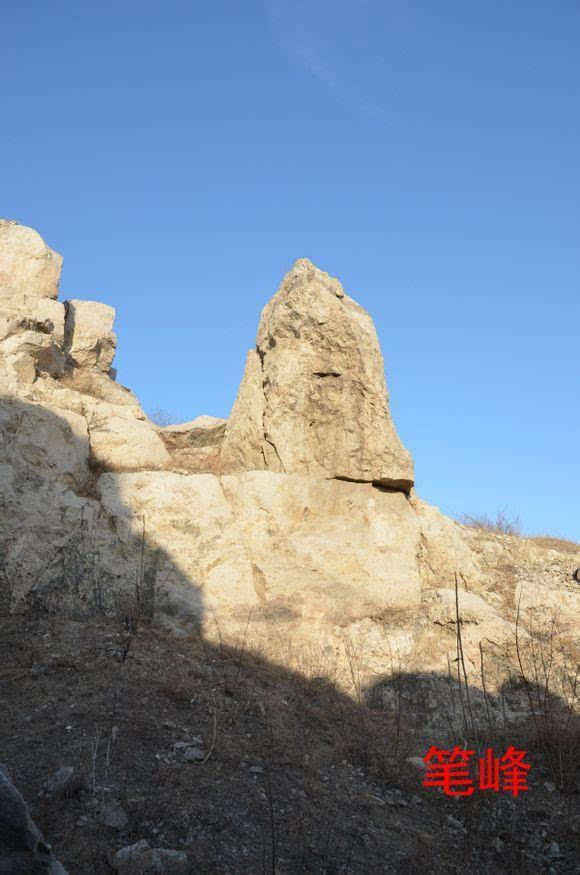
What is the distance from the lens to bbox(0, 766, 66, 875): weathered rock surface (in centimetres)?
248

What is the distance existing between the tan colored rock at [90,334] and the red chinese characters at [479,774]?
10190mm

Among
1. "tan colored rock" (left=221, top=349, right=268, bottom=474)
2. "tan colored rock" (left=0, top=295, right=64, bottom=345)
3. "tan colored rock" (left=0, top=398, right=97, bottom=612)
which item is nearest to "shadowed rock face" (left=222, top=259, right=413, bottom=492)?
"tan colored rock" (left=221, top=349, right=268, bottom=474)

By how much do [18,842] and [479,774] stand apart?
4.47 meters

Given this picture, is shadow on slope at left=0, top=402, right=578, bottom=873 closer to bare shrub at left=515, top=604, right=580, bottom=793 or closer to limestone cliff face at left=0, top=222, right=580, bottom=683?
limestone cliff face at left=0, top=222, right=580, bottom=683

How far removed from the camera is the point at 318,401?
10867 mm

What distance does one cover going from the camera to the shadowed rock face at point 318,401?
10.4 metres

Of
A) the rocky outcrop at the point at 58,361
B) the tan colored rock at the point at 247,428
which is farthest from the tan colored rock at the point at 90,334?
the tan colored rock at the point at 247,428

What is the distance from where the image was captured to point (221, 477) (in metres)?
10.3

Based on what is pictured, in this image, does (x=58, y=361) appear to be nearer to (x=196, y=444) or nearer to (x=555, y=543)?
(x=196, y=444)

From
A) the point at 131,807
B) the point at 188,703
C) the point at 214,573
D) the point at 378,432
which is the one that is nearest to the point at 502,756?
the point at 188,703

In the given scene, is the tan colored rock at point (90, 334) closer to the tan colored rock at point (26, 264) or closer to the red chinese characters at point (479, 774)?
the tan colored rock at point (26, 264)

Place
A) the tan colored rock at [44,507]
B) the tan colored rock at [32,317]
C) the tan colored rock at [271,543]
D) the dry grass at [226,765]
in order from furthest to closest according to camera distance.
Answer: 1. the tan colored rock at [32,317]
2. the tan colored rock at [271,543]
3. the tan colored rock at [44,507]
4. the dry grass at [226,765]

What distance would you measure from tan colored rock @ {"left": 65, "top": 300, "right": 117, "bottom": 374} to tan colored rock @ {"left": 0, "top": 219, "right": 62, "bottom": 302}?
1373 millimetres

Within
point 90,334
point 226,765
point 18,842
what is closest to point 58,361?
point 90,334
